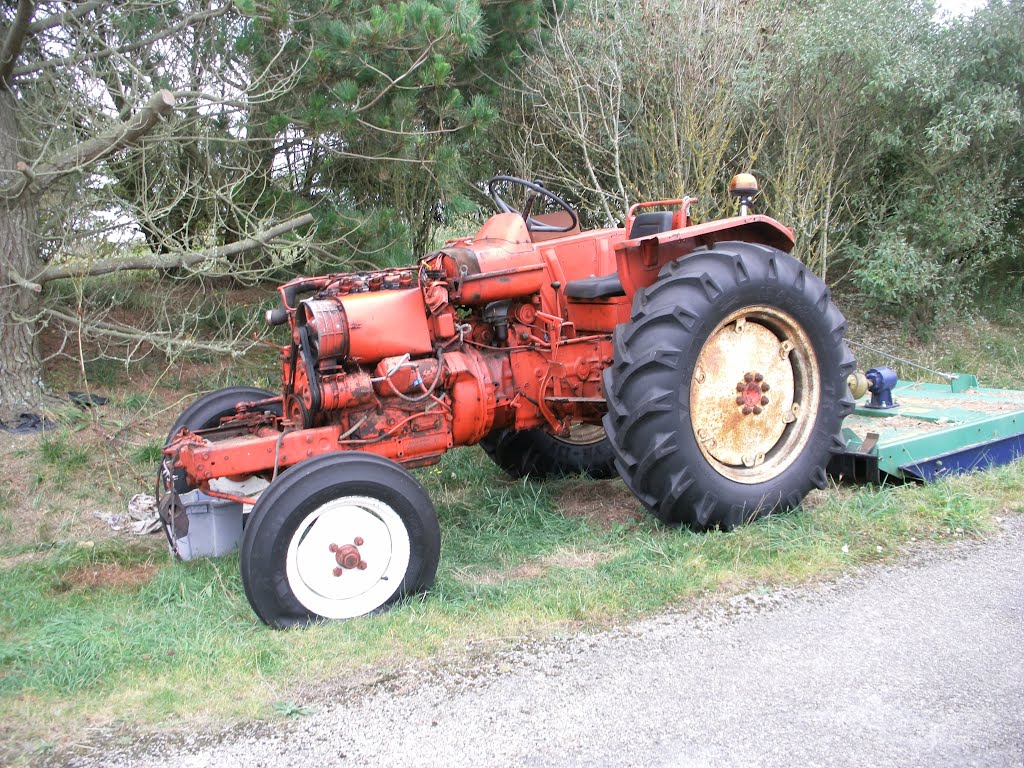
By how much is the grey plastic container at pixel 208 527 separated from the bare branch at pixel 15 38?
3337mm

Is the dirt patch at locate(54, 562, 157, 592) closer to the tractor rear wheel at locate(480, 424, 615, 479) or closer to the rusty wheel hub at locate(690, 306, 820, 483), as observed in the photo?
the tractor rear wheel at locate(480, 424, 615, 479)

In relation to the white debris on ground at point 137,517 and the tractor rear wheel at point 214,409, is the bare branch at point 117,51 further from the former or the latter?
the white debris on ground at point 137,517

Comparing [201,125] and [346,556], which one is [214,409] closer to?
[346,556]

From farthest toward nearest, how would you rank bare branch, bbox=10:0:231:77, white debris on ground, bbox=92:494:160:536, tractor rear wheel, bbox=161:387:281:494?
bare branch, bbox=10:0:231:77 < white debris on ground, bbox=92:494:160:536 < tractor rear wheel, bbox=161:387:281:494

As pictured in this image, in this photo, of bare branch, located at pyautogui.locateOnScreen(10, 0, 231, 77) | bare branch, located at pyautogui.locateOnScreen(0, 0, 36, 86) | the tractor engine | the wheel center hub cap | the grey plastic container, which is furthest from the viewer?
bare branch, located at pyautogui.locateOnScreen(10, 0, 231, 77)

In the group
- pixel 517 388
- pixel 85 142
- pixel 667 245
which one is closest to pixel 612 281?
pixel 667 245

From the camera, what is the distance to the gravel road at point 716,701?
257cm

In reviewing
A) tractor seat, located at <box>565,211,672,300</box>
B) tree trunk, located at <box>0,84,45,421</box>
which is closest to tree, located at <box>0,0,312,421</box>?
tree trunk, located at <box>0,84,45,421</box>

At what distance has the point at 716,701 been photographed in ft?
9.27

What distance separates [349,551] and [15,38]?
4.38 meters

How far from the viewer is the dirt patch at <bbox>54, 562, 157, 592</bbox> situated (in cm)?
421

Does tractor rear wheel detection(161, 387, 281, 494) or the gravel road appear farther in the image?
tractor rear wheel detection(161, 387, 281, 494)

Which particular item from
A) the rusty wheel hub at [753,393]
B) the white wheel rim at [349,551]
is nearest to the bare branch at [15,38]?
the white wheel rim at [349,551]

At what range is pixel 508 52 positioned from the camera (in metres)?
7.36
